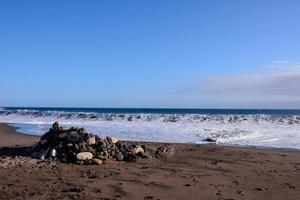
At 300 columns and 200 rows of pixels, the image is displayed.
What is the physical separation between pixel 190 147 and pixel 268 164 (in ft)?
11.9

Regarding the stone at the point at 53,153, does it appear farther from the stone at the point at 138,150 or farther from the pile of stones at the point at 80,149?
the stone at the point at 138,150

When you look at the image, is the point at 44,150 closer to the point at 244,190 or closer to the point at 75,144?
the point at 75,144

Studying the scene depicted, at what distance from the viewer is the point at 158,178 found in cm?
932

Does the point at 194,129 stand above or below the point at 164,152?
above

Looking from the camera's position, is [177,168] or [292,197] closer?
[292,197]

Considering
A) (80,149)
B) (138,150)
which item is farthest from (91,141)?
(138,150)

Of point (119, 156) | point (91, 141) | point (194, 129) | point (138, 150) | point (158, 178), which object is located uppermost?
point (91, 141)

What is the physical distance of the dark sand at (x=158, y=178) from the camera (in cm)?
784

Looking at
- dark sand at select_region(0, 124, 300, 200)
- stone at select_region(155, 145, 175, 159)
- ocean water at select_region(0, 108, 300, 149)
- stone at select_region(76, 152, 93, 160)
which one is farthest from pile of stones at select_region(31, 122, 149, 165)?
ocean water at select_region(0, 108, 300, 149)

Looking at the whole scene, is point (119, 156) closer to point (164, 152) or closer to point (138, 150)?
point (138, 150)

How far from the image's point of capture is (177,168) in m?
10.7

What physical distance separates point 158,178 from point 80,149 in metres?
2.60

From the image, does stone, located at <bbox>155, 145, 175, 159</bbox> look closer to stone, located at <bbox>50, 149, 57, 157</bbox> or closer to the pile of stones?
the pile of stones

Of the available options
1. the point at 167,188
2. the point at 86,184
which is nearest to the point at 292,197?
the point at 167,188
